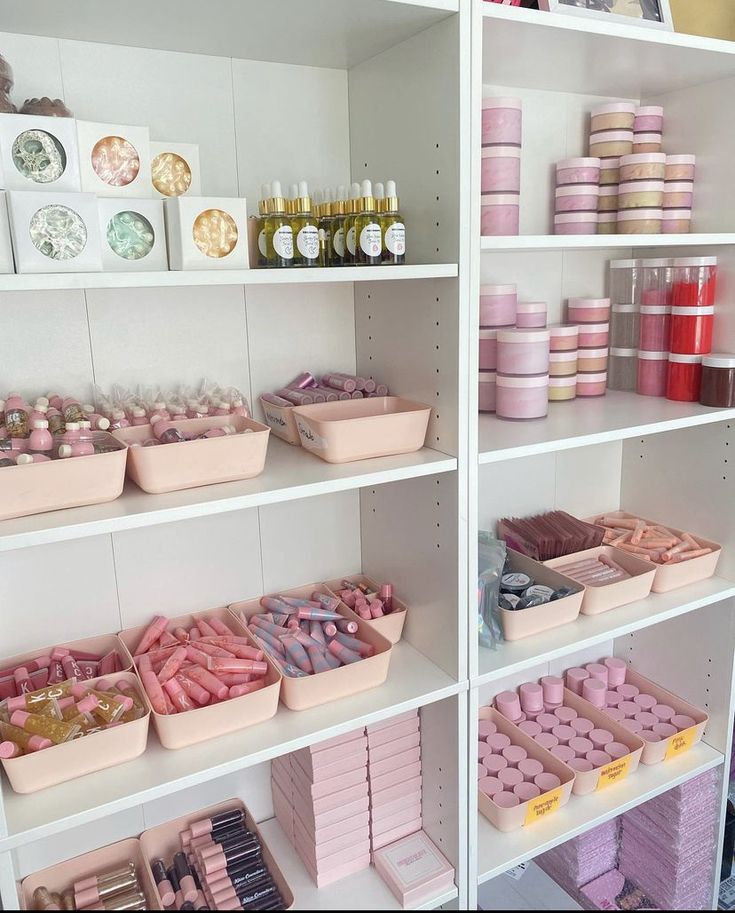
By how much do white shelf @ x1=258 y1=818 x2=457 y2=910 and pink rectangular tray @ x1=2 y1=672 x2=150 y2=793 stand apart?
54 cm

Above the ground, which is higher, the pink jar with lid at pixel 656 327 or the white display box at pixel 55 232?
the white display box at pixel 55 232

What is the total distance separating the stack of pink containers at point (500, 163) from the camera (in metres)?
1.47

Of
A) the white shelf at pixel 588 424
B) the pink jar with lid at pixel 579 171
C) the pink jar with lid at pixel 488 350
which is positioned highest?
the pink jar with lid at pixel 579 171

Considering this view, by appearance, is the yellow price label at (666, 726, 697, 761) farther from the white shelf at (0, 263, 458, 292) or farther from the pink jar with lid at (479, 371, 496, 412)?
the white shelf at (0, 263, 458, 292)

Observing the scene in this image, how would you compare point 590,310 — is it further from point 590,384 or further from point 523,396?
point 523,396

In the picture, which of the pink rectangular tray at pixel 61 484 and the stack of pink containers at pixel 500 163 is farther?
the stack of pink containers at pixel 500 163

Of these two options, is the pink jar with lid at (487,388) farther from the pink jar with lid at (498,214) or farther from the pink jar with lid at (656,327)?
the pink jar with lid at (656,327)

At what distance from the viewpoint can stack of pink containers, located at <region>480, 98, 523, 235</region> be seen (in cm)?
147

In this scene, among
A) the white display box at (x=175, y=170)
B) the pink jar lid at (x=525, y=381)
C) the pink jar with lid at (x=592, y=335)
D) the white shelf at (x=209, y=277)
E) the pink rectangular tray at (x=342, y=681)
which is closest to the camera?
the white shelf at (x=209, y=277)

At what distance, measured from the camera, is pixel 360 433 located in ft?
4.32

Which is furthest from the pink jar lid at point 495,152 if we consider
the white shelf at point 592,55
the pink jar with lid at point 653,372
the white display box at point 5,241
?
the white display box at point 5,241

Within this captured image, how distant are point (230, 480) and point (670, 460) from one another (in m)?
1.16

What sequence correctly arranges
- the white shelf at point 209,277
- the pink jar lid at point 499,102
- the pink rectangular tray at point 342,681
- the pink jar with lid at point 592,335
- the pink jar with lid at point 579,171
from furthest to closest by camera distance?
the pink jar with lid at point 592,335, the pink jar with lid at point 579,171, the pink jar lid at point 499,102, the pink rectangular tray at point 342,681, the white shelf at point 209,277

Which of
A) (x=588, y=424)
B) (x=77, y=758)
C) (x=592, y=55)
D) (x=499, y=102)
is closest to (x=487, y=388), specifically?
(x=588, y=424)
